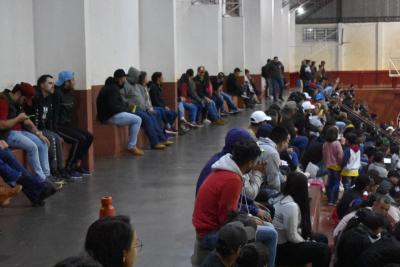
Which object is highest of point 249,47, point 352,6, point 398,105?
point 352,6

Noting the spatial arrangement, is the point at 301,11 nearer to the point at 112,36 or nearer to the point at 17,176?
the point at 112,36

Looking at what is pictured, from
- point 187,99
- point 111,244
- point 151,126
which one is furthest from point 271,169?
point 187,99

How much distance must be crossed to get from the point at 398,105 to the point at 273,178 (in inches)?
1161

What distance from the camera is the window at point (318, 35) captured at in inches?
1570

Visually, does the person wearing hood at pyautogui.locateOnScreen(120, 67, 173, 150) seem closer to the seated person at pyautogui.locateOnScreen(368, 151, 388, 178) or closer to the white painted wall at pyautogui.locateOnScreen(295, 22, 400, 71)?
the seated person at pyautogui.locateOnScreen(368, 151, 388, 178)

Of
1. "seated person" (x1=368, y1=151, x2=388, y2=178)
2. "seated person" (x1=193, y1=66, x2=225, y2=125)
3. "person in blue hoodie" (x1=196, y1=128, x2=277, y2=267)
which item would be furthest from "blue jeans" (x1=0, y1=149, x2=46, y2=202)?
"seated person" (x1=193, y1=66, x2=225, y2=125)

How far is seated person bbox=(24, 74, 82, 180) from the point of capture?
9.18 metres

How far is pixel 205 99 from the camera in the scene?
17.0 m

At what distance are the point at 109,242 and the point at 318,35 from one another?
38.4 metres

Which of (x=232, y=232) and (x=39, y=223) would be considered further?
(x=39, y=223)

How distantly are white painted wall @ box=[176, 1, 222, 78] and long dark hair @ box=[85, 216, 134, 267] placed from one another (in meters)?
17.6

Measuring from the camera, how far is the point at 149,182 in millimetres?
9492

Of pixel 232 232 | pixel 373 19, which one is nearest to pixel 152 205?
pixel 232 232

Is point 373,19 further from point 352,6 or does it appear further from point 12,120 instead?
point 12,120
